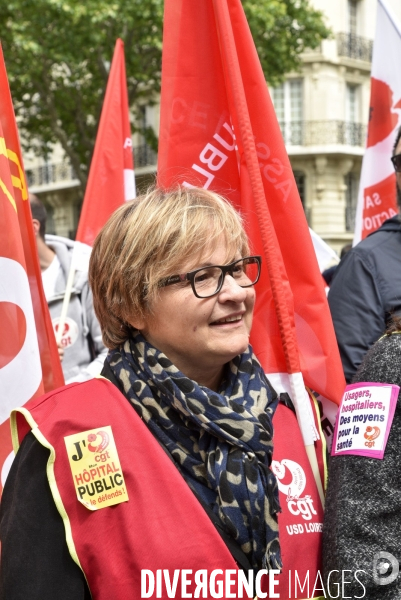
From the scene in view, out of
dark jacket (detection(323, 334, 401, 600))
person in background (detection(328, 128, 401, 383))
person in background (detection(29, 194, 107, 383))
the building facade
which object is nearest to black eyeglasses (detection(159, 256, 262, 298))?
dark jacket (detection(323, 334, 401, 600))

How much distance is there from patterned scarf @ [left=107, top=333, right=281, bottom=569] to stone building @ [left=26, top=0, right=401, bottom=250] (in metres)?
26.9

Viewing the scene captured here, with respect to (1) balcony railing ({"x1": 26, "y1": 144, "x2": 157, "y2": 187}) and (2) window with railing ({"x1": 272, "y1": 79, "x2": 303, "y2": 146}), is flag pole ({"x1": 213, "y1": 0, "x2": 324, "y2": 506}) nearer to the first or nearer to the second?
(2) window with railing ({"x1": 272, "y1": 79, "x2": 303, "y2": 146})

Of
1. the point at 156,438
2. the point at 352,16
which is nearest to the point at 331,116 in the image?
the point at 352,16

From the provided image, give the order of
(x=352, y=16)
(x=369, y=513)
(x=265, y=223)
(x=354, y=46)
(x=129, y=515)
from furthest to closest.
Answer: (x=352, y=16)
(x=354, y=46)
(x=265, y=223)
(x=129, y=515)
(x=369, y=513)

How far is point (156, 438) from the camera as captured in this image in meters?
1.97

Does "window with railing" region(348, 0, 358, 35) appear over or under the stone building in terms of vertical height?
over

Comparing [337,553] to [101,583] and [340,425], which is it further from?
[101,583]

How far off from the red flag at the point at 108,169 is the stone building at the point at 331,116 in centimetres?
2393

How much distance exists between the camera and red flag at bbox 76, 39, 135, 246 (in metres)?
4.79

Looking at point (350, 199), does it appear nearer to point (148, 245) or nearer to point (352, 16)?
point (352, 16)

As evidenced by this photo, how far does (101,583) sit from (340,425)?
2.06 ft

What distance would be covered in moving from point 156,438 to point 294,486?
377 millimetres

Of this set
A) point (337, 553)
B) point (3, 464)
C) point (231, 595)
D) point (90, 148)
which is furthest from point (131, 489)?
point (90, 148)

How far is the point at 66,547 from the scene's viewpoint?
72.3 inches
